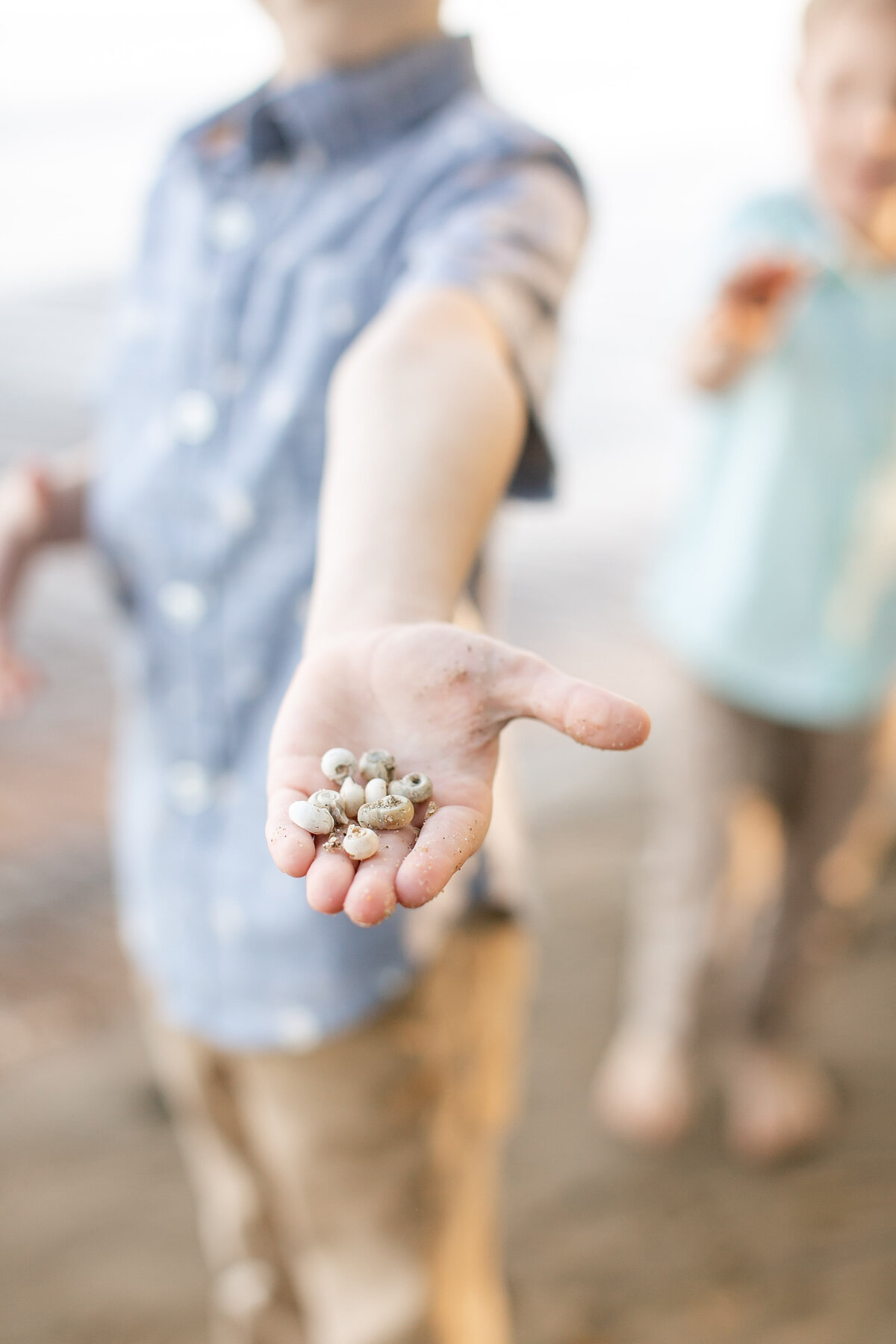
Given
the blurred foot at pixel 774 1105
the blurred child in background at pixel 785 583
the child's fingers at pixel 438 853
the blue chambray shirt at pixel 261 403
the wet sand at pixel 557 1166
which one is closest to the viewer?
the child's fingers at pixel 438 853

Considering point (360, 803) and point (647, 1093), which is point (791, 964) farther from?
point (360, 803)

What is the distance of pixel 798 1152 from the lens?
1.55 m

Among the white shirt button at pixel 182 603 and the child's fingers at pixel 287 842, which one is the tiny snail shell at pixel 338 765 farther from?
the white shirt button at pixel 182 603

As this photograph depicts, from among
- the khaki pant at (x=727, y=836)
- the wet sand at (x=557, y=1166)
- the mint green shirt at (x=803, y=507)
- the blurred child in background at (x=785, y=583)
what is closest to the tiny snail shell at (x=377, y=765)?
the wet sand at (x=557, y=1166)

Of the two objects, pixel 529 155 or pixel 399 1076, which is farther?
pixel 399 1076

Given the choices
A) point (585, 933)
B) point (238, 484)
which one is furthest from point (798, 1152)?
point (238, 484)

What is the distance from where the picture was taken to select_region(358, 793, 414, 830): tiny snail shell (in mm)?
410

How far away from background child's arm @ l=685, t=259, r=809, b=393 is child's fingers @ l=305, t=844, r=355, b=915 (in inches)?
31.4

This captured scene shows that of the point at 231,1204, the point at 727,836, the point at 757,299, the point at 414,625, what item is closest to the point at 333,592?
the point at 414,625

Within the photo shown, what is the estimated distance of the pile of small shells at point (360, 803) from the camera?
0.40 metres

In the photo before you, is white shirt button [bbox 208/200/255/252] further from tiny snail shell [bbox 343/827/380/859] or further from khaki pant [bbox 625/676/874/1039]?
khaki pant [bbox 625/676/874/1039]

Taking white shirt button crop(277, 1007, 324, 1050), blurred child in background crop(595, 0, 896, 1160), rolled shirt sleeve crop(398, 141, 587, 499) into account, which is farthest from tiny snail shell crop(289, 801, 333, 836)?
blurred child in background crop(595, 0, 896, 1160)

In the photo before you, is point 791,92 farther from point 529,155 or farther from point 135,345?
point 135,345

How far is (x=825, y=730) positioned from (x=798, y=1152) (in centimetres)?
67
